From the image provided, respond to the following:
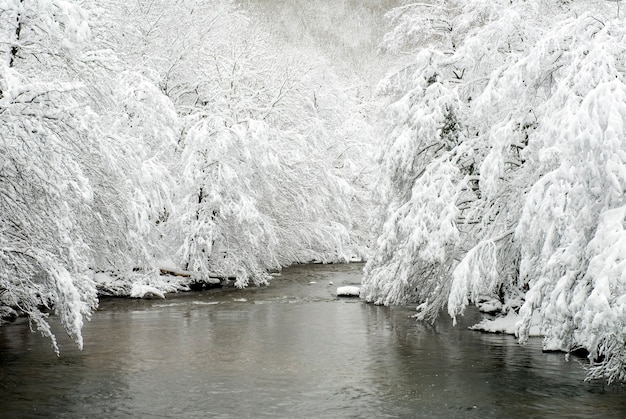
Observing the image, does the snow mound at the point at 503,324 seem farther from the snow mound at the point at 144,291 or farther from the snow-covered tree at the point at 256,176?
the snow-covered tree at the point at 256,176

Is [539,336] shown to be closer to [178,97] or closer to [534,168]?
[534,168]

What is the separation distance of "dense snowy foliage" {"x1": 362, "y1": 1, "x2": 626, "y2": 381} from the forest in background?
0.04m

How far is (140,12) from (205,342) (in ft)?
68.6

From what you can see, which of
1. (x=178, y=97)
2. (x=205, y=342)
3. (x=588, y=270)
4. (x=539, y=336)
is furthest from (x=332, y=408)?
(x=178, y=97)

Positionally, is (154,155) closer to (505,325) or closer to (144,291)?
(144,291)

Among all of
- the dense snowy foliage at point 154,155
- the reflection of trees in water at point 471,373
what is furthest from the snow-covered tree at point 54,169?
the reflection of trees in water at point 471,373

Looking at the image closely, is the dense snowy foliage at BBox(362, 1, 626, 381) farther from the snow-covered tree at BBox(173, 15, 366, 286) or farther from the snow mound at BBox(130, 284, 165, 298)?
the snow-covered tree at BBox(173, 15, 366, 286)

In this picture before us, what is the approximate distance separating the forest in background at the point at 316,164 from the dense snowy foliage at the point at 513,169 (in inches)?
1.8

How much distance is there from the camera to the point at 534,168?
49.4 ft

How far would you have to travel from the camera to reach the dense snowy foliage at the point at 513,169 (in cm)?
1022

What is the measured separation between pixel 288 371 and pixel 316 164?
71.0 feet

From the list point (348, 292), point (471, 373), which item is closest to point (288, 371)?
point (471, 373)

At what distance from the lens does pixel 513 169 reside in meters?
16.7

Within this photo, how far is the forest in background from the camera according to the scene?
10852 mm
